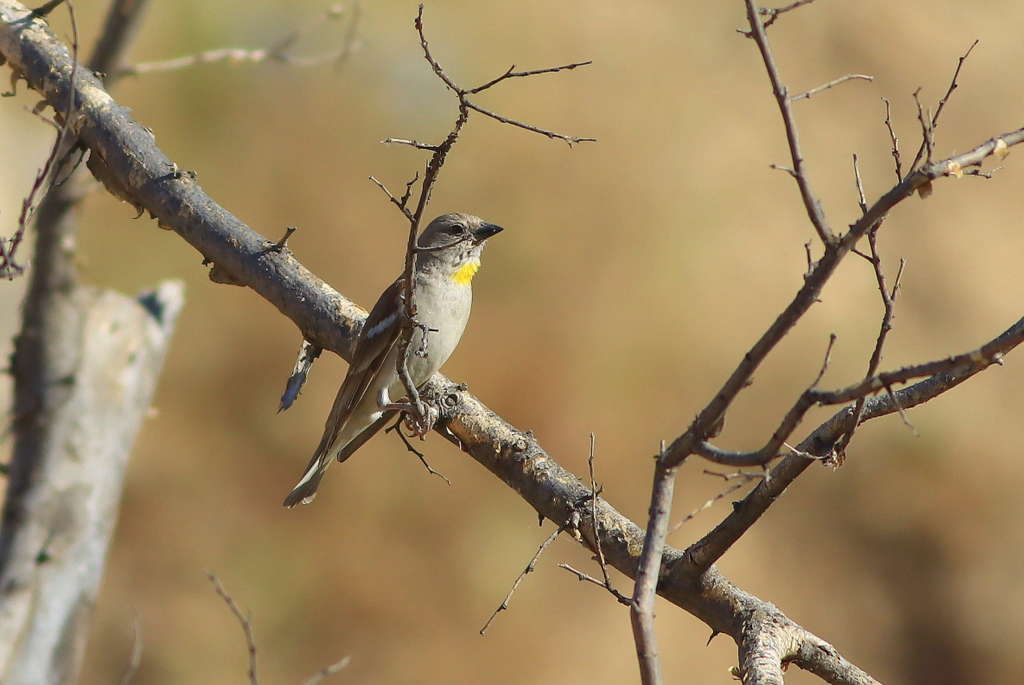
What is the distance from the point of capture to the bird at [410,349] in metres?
4.42

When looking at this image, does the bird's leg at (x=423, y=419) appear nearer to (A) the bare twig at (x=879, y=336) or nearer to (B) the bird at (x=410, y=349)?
(B) the bird at (x=410, y=349)

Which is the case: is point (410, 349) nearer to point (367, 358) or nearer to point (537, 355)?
point (367, 358)

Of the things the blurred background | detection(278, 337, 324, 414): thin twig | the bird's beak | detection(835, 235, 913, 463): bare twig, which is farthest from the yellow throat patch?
the blurred background

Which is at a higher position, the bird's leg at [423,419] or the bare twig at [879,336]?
the bare twig at [879,336]

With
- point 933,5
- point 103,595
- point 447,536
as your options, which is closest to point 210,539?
point 103,595

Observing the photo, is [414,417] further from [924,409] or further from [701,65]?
[701,65]

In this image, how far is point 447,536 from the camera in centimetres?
1023

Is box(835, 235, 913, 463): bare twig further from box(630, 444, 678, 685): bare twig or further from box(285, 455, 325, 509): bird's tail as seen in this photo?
box(285, 455, 325, 509): bird's tail

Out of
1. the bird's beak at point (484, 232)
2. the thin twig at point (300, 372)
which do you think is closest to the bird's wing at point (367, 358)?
the thin twig at point (300, 372)

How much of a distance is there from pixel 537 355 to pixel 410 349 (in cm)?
→ 658

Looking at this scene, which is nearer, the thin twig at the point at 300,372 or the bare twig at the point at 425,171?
the bare twig at the point at 425,171

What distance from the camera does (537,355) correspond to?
1097 centimetres

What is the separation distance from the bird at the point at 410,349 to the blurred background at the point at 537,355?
5.57m

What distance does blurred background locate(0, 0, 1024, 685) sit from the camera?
32.8ft
